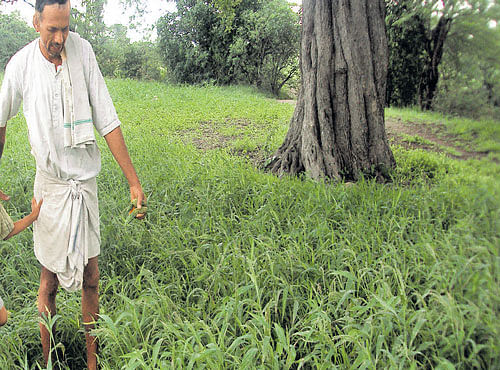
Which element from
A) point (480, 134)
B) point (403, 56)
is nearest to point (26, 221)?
point (480, 134)

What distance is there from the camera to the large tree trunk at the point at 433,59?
6.86 feet

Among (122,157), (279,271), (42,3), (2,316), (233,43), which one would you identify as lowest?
(279,271)

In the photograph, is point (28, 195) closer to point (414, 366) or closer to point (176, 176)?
point (176, 176)

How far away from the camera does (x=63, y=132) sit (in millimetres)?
2117

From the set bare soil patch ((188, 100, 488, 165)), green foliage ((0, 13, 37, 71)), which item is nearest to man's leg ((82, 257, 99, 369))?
bare soil patch ((188, 100, 488, 165))

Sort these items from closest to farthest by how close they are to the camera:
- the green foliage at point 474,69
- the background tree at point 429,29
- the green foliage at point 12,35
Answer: the green foliage at point 474,69 < the background tree at point 429,29 < the green foliage at point 12,35

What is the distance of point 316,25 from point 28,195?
11.4 feet

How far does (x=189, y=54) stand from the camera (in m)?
11.8

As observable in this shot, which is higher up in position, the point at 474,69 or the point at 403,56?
the point at 403,56

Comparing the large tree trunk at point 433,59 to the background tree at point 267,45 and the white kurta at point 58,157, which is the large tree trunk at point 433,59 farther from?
the background tree at point 267,45

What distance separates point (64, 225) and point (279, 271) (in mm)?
1309

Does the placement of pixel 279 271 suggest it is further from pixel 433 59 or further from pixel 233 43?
pixel 233 43

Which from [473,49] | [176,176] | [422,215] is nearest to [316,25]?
[176,176]

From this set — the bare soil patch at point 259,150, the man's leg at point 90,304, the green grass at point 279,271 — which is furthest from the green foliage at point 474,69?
the bare soil patch at point 259,150
